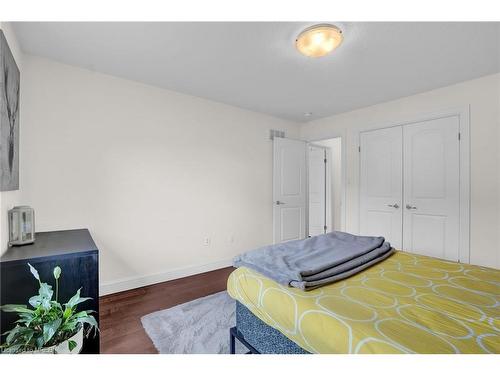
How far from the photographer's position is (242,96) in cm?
317

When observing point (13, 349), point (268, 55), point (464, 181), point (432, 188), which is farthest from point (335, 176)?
point (13, 349)

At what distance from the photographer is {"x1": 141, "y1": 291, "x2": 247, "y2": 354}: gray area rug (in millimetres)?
→ 1698

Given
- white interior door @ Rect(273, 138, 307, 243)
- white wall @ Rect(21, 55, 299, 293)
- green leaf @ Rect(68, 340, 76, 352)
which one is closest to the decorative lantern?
white wall @ Rect(21, 55, 299, 293)

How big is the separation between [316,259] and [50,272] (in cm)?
162

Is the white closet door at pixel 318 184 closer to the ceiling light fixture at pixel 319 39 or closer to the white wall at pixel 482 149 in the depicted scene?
the white wall at pixel 482 149

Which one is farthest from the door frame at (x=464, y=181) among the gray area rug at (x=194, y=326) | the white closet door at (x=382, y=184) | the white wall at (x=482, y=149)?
the gray area rug at (x=194, y=326)

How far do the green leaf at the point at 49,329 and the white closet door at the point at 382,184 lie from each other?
357 centimetres

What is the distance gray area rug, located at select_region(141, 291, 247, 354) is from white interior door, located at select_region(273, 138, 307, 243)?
6.24ft

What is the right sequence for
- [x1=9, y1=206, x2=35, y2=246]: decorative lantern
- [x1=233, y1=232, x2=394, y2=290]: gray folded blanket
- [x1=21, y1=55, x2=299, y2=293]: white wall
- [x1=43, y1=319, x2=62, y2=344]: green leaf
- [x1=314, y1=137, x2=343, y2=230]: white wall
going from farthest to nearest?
[x1=314, y1=137, x2=343, y2=230]: white wall → [x1=21, y1=55, x2=299, y2=293]: white wall → [x1=9, y1=206, x2=35, y2=246]: decorative lantern → [x1=233, y1=232, x2=394, y2=290]: gray folded blanket → [x1=43, y1=319, x2=62, y2=344]: green leaf

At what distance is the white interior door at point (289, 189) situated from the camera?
159 inches

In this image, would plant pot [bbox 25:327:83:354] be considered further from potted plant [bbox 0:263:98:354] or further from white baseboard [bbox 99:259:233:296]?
white baseboard [bbox 99:259:233:296]
